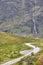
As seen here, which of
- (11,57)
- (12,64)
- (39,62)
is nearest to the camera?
(39,62)

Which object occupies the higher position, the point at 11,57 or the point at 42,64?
the point at 11,57

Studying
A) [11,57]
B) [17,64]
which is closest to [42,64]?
[17,64]

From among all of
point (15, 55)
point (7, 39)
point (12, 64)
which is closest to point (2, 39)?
point (7, 39)

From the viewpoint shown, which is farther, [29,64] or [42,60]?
[42,60]

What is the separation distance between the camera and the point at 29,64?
1631 inches

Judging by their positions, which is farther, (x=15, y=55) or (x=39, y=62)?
(x=15, y=55)

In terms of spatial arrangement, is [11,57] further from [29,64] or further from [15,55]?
[29,64]

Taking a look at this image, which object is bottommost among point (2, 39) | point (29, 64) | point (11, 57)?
point (29, 64)

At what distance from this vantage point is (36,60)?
46312 mm

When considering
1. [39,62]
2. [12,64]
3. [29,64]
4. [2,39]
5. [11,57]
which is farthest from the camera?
[2,39]

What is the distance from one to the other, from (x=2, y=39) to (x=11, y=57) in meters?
58.1

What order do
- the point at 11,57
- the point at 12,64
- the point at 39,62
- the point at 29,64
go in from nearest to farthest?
the point at 29,64 < the point at 39,62 < the point at 12,64 < the point at 11,57

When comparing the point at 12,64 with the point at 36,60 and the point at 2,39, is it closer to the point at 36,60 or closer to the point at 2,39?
the point at 36,60

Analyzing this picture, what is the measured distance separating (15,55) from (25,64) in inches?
932
